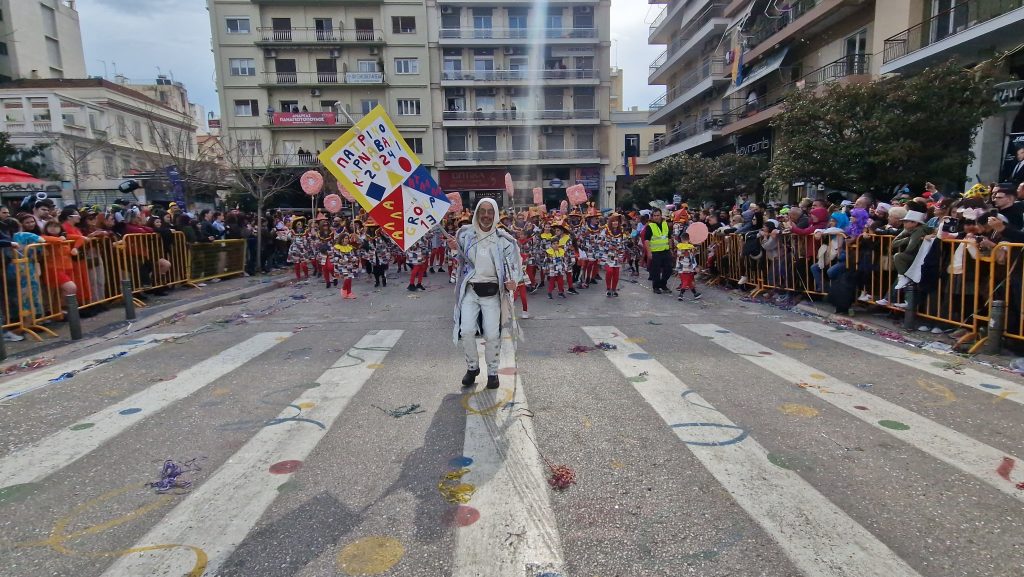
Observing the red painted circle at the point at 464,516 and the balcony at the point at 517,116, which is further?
the balcony at the point at 517,116

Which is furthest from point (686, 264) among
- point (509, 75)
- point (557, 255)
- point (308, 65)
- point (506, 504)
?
point (308, 65)

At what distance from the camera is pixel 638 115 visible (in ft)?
183

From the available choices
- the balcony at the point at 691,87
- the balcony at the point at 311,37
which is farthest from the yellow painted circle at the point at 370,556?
the balcony at the point at 311,37

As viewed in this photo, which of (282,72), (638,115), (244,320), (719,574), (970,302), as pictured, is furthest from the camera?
(638,115)

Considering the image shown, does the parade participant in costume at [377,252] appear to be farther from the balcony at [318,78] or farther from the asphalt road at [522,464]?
the balcony at [318,78]

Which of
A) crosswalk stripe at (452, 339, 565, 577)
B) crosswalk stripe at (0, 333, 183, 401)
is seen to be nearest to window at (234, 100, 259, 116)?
crosswalk stripe at (0, 333, 183, 401)

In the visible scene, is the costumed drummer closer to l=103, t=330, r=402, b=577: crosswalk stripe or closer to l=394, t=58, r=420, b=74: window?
l=103, t=330, r=402, b=577: crosswalk stripe

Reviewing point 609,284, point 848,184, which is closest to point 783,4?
point 848,184

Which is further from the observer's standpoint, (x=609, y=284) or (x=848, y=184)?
(x=848, y=184)

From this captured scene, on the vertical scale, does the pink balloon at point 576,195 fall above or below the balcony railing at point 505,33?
below

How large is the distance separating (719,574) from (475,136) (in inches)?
1844

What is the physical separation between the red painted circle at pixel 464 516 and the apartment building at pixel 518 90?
44.1 metres

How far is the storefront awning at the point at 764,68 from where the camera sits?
88.8ft

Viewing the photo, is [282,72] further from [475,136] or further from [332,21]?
[475,136]
